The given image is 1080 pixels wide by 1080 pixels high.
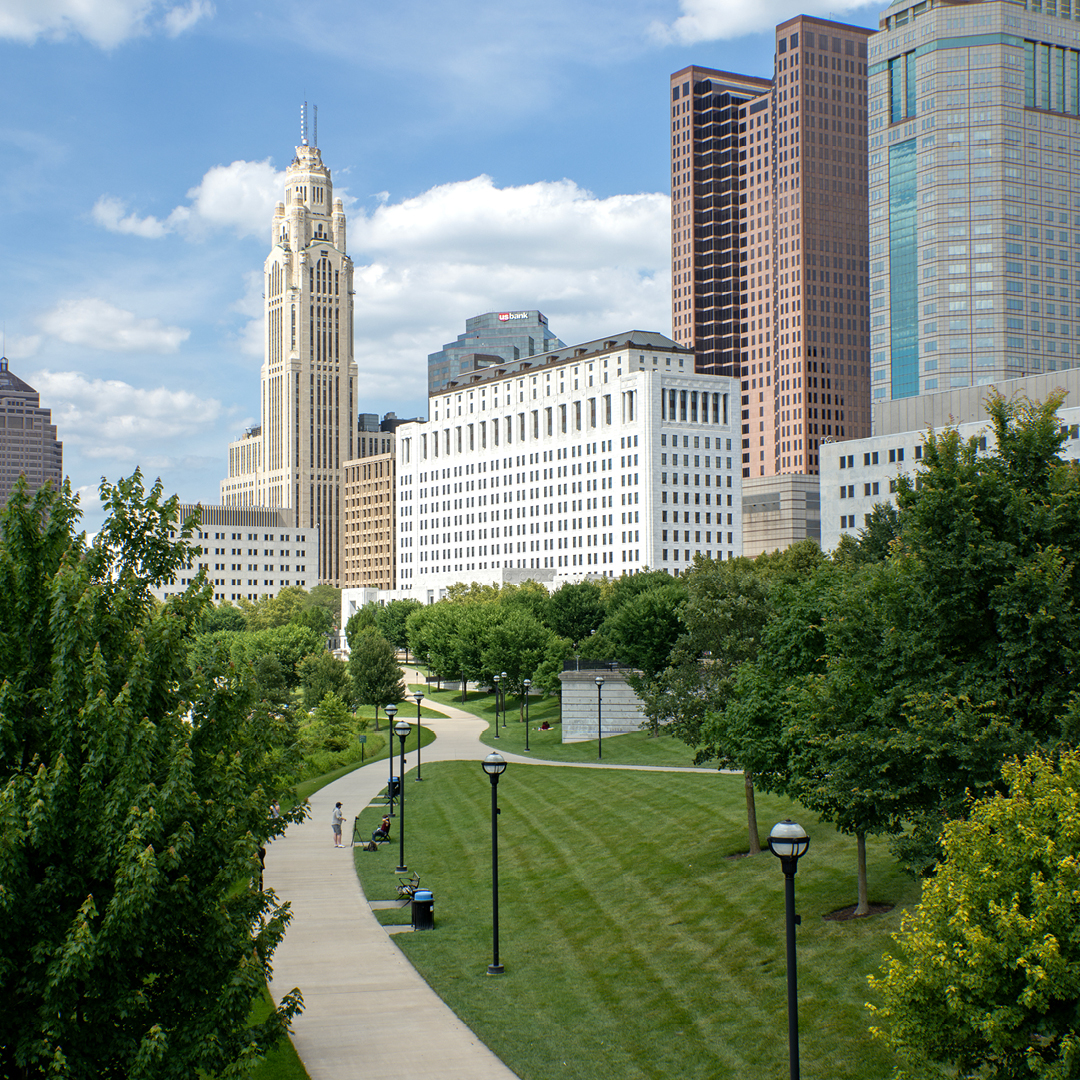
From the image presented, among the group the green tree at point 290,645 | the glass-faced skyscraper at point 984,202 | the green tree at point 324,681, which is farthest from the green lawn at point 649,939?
the glass-faced skyscraper at point 984,202

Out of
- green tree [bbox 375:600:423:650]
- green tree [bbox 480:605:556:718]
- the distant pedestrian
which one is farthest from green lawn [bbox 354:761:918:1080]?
green tree [bbox 375:600:423:650]

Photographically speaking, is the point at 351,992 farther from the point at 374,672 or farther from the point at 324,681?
the point at 374,672

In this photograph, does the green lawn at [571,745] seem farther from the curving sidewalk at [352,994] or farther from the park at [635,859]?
the curving sidewalk at [352,994]

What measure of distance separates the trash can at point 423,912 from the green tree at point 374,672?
59115 mm

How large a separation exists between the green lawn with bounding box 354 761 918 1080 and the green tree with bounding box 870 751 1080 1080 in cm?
626

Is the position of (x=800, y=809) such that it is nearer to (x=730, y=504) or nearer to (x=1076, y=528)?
(x=1076, y=528)

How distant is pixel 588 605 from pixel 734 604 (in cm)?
7321

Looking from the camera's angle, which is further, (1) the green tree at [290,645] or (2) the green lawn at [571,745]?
(1) the green tree at [290,645]

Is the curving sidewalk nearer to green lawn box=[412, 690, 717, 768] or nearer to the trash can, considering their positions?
the trash can

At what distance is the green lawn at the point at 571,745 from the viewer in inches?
2552

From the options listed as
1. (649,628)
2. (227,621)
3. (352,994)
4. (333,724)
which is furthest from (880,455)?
(352,994)

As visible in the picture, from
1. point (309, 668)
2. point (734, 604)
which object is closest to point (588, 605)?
point (309, 668)

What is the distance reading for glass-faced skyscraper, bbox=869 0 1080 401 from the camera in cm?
19112

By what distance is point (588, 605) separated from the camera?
4464 inches
